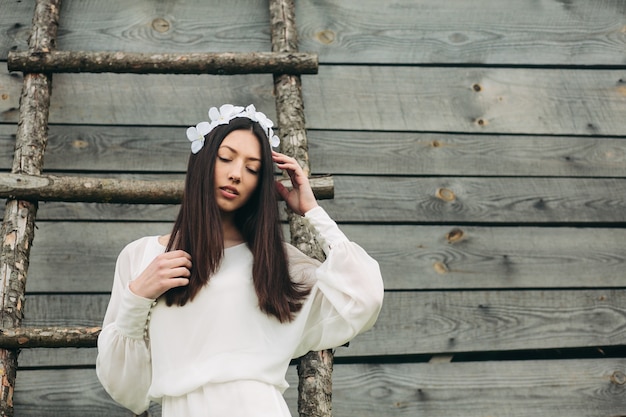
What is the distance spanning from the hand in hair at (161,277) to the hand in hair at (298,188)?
1.18 ft

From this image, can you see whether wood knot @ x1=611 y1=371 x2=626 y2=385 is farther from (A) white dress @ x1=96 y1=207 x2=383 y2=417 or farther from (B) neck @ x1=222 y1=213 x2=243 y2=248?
(B) neck @ x1=222 y1=213 x2=243 y2=248

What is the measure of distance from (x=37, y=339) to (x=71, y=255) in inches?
33.0

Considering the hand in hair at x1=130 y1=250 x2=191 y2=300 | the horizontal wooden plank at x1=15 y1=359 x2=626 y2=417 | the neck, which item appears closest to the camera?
the hand in hair at x1=130 y1=250 x2=191 y2=300

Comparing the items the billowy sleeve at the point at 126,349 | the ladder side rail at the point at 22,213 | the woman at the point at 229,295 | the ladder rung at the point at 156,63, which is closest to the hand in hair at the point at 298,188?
the woman at the point at 229,295

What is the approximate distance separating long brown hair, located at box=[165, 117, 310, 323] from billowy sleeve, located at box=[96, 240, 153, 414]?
96mm

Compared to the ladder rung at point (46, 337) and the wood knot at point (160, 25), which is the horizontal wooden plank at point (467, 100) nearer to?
the wood knot at point (160, 25)

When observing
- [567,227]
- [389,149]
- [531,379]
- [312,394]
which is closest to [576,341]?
[531,379]

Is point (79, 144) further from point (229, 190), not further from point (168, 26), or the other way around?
point (229, 190)

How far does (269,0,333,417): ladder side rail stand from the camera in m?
2.08

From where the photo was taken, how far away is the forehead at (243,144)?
2.02 meters

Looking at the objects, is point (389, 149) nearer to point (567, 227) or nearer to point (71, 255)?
point (567, 227)

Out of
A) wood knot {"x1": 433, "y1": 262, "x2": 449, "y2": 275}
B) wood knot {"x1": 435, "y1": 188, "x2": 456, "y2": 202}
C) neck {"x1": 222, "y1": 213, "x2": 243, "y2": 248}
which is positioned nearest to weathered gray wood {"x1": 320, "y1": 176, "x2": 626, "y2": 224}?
wood knot {"x1": 435, "y1": 188, "x2": 456, "y2": 202}

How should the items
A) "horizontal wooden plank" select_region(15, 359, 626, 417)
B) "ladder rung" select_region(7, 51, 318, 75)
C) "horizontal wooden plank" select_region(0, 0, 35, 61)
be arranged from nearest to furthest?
"ladder rung" select_region(7, 51, 318, 75), "horizontal wooden plank" select_region(15, 359, 626, 417), "horizontal wooden plank" select_region(0, 0, 35, 61)

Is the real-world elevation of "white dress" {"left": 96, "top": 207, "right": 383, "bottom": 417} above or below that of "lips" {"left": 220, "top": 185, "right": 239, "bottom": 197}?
below
